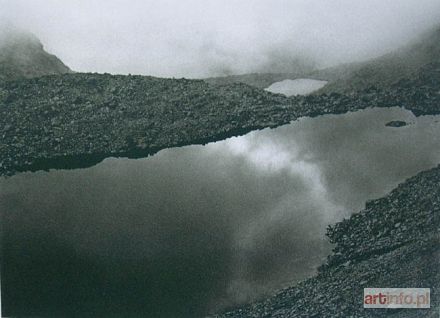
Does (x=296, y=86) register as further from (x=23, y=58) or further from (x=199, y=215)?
(x=23, y=58)

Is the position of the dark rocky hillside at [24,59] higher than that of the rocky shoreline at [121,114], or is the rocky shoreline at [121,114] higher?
the dark rocky hillside at [24,59]

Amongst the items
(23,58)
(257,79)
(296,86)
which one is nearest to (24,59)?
(23,58)

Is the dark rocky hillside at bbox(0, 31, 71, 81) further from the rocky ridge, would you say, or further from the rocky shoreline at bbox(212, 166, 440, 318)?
the rocky shoreline at bbox(212, 166, 440, 318)

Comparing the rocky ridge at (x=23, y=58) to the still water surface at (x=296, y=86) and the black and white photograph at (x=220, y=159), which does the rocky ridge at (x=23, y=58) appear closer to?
the black and white photograph at (x=220, y=159)

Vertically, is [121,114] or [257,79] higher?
[257,79]

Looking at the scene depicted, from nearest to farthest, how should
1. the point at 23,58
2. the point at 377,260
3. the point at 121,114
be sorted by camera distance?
1. the point at 377,260
2. the point at 23,58
3. the point at 121,114

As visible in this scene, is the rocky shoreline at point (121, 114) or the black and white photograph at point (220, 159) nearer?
the black and white photograph at point (220, 159)

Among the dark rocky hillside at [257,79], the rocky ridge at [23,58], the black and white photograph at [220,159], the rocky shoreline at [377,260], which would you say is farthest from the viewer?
the rocky ridge at [23,58]

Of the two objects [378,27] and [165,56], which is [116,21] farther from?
[378,27]

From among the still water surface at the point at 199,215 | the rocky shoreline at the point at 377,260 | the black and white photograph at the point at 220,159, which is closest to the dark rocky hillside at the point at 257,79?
the black and white photograph at the point at 220,159
